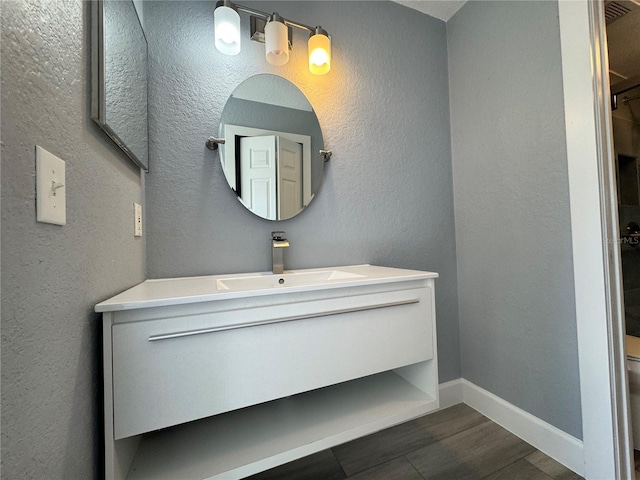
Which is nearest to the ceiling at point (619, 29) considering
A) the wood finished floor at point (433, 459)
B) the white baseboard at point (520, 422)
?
the white baseboard at point (520, 422)

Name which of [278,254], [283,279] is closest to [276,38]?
[278,254]

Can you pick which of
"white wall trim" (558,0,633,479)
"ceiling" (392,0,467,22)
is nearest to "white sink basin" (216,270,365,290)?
"white wall trim" (558,0,633,479)

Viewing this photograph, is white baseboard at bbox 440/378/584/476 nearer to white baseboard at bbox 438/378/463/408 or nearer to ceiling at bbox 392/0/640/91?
white baseboard at bbox 438/378/463/408

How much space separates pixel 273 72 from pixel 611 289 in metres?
1.67

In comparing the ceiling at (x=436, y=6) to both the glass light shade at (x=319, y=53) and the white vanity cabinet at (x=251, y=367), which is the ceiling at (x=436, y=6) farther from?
the white vanity cabinet at (x=251, y=367)

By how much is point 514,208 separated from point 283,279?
3.87ft

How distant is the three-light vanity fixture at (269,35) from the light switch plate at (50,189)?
929mm

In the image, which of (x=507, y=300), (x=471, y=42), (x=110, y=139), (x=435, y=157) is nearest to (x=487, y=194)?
(x=435, y=157)

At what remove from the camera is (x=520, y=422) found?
1314mm

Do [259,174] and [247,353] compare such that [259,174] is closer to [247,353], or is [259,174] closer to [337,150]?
[337,150]

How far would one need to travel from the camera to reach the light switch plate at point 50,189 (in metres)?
0.45

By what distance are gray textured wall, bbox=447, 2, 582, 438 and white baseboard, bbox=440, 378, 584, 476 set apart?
0.03 metres

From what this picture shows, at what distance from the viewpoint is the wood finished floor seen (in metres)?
1.11

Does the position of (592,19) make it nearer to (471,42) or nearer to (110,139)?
(471,42)
